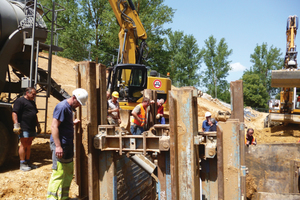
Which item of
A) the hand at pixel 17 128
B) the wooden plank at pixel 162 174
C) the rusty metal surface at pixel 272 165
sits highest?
the hand at pixel 17 128

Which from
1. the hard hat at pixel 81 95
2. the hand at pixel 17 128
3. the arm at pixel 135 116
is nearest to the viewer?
the hard hat at pixel 81 95

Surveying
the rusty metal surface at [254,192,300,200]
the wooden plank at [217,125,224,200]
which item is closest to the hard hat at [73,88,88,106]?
the wooden plank at [217,125,224,200]

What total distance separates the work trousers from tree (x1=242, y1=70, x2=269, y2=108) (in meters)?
47.0

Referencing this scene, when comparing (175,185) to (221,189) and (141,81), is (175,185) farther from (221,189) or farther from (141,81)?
(141,81)

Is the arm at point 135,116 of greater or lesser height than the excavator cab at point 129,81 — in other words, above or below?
below

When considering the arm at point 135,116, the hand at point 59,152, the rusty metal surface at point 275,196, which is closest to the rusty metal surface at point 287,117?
the rusty metal surface at point 275,196

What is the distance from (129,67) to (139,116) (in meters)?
3.41

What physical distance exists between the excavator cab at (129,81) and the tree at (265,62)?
161 ft

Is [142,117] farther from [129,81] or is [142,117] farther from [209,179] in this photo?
[129,81]

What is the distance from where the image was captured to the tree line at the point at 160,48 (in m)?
27.9

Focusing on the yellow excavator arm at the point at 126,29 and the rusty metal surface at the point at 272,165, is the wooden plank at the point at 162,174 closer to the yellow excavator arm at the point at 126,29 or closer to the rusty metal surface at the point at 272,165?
the rusty metal surface at the point at 272,165

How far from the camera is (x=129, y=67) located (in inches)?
372

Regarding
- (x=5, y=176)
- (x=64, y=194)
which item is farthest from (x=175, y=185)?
(x=5, y=176)

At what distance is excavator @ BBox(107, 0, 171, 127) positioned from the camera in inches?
373
